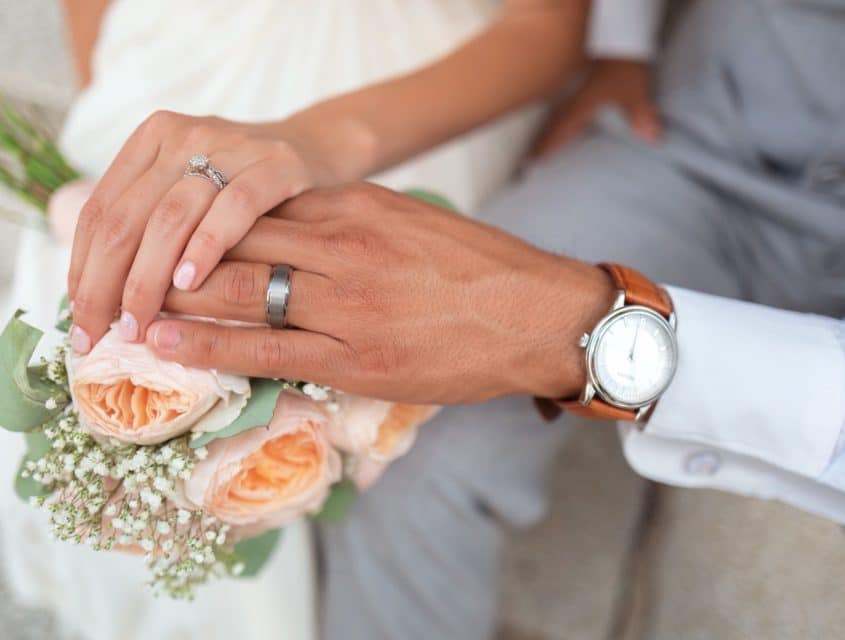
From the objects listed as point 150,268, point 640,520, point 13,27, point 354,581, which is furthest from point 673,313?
point 13,27

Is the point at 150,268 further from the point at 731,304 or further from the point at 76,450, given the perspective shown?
the point at 731,304

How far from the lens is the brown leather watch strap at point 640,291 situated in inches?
26.9

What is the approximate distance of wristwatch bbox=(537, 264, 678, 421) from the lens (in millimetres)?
665

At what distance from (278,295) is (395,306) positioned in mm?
99

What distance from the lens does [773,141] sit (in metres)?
1.06

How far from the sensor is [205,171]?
645 millimetres

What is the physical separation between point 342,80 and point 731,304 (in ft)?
2.20

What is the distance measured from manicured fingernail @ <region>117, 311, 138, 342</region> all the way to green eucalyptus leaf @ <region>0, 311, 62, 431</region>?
6 cm

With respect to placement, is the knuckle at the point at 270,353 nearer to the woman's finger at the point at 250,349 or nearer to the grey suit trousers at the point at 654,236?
the woman's finger at the point at 250,349

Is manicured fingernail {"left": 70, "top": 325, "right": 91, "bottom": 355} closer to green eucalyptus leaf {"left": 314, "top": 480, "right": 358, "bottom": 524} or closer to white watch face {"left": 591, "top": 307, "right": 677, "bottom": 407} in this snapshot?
green eucalyptus leaf {"left": 314, "top": 480, "right": 358, "bottom": 524}

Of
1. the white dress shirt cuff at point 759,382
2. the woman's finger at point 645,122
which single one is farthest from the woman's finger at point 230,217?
the woman's finger at point 645,122

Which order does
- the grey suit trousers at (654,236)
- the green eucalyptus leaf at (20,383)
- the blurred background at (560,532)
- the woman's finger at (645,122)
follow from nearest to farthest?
1. the green eucalyptus leaf at (20,383)
2. the grey suit trousers at (654,236)
3. the woman's finger at (645,122)
4. the blurred background at (560,532)

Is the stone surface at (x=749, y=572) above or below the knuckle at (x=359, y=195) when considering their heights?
below

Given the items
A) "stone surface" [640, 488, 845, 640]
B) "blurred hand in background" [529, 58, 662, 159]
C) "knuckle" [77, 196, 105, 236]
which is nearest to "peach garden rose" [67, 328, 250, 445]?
"knuckle" [77, 196, 105, 236]
